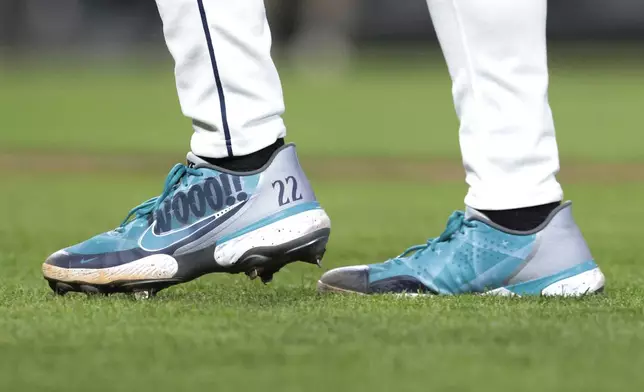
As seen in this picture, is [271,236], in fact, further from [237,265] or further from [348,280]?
[348,280]

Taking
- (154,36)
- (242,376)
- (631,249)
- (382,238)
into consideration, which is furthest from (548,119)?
(154,36)

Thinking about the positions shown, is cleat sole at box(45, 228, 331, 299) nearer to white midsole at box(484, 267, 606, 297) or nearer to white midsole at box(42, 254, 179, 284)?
white midsole at box(42, 254, 179, 284)

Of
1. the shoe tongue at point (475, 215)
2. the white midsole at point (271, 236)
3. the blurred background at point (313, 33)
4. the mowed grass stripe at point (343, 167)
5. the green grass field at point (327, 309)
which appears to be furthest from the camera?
the blurred background at point (313, 33)

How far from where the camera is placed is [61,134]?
30.4ft

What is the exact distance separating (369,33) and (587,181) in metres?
16.3

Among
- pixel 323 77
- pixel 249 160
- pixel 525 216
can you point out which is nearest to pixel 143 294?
pixel 249 160

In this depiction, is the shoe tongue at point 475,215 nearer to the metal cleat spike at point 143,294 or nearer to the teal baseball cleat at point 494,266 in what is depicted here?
the teal baseball cleat at point 494,266

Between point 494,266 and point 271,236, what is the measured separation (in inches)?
15.0

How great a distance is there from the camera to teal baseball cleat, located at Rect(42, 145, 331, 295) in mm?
2219

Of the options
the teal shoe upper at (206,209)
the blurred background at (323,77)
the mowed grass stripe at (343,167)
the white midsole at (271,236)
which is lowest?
the blurred background at (323,77)

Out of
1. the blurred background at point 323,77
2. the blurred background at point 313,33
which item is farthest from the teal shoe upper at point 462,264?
the blurred background at point 313,33

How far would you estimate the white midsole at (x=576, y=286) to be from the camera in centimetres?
227

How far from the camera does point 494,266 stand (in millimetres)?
2299

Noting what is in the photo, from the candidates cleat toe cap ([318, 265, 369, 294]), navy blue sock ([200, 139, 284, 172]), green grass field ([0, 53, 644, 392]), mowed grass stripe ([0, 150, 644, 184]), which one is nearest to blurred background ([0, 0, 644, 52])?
green grass field ([0, 53, 644, 392])
